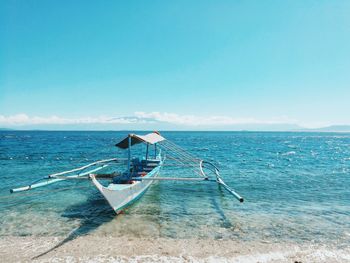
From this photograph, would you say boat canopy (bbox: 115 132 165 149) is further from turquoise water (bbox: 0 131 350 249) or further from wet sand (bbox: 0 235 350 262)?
wet sand (bbox: 0 235 350 262)

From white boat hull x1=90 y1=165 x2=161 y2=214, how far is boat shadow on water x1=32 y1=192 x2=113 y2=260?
2.43 ft

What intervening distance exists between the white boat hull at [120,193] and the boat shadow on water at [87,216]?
741mm

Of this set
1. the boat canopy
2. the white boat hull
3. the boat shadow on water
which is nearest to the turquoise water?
the boat shadow on water

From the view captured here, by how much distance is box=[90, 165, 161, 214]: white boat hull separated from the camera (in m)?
10.9

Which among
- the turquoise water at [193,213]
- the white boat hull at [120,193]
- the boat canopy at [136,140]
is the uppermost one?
the boat canopy at [136,140]

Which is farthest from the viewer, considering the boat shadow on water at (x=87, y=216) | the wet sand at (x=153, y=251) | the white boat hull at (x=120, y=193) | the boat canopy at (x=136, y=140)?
the boat canopy at (x=136, y=140)

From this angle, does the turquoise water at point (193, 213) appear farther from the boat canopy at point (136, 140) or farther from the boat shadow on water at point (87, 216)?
the boat canopy at point (136, 140)

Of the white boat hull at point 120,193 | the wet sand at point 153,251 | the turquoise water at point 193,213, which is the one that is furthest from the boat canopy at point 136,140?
the wet sand at point 153,251

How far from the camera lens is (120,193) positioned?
12.2 metres

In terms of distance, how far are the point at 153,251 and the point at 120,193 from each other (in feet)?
12.8

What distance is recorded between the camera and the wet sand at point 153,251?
28.0 ft

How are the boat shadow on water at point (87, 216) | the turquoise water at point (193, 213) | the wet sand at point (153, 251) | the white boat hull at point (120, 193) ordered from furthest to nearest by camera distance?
the white boat hull at point (120, 193) < the turquoise water at point (193, 213) < the boat shadow on water at point (87, 216) < the wet sand at point (153, 251)

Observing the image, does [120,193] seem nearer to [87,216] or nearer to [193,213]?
[87,216]

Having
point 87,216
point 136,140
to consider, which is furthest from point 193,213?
point 136,140
